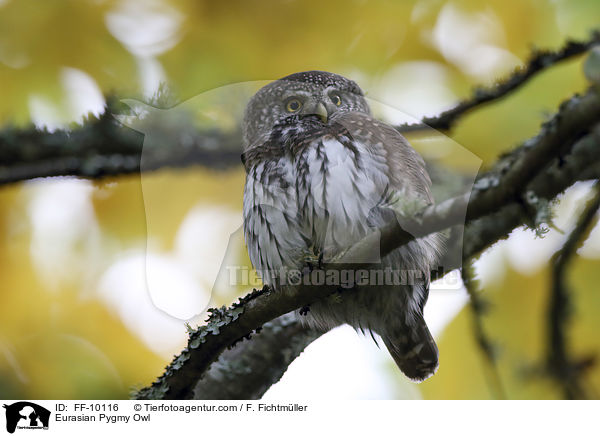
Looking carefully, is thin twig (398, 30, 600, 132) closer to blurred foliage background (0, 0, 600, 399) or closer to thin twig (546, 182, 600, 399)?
blurred foliage background (0, 0, 600, 399)

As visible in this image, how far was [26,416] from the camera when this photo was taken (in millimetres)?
1413

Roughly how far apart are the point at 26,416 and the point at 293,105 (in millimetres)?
948

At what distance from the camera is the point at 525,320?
1.52m

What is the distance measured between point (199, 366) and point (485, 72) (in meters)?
0.90

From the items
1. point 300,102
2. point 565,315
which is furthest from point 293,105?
point 565,315

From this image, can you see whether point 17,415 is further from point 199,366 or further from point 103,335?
point 199,366

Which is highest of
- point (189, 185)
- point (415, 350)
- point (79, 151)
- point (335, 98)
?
point (79, 151)

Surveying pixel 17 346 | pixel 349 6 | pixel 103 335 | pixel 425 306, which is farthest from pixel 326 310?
pixel 17 346

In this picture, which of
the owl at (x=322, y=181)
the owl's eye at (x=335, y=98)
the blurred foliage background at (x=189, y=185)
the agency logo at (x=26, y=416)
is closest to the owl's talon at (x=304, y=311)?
the owl at (x=322, y=181)

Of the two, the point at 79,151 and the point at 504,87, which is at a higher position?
the point at 79,151

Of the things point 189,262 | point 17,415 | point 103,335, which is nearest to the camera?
point 189,262

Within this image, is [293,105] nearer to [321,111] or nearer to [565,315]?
[321,111]

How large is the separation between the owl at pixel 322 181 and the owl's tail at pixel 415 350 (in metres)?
0.18

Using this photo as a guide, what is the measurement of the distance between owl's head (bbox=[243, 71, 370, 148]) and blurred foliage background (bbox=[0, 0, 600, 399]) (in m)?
0.04
